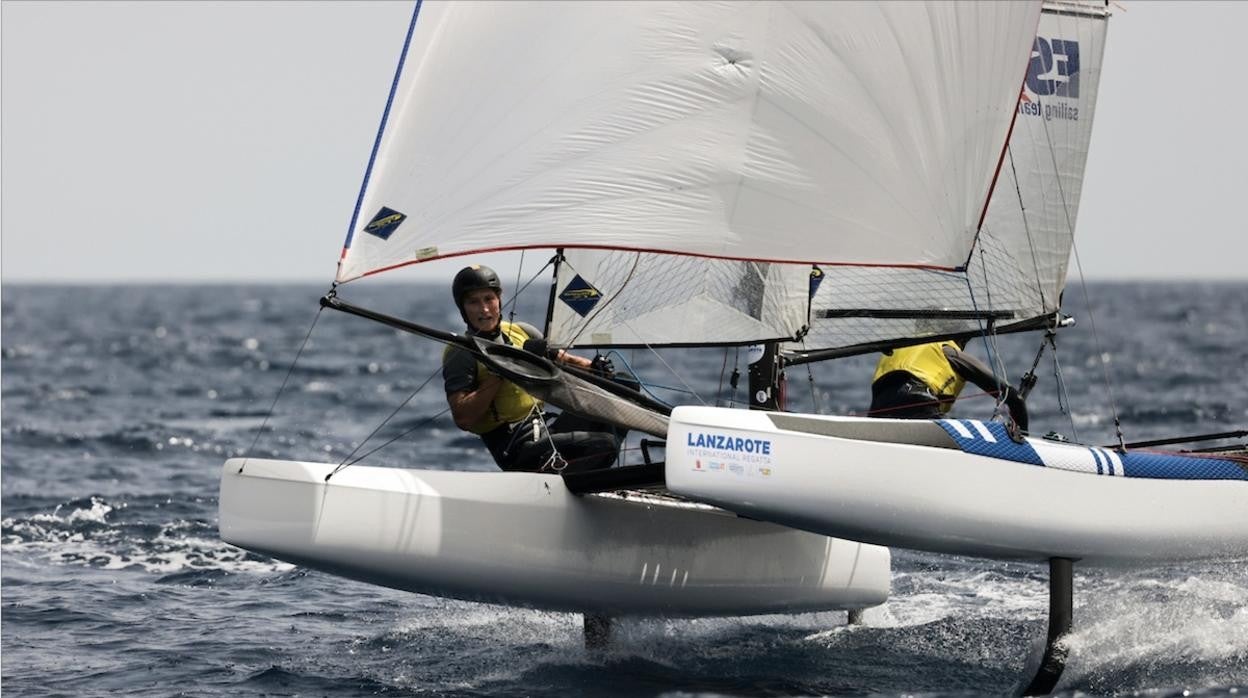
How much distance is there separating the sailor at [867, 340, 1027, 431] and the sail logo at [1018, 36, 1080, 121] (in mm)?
1178

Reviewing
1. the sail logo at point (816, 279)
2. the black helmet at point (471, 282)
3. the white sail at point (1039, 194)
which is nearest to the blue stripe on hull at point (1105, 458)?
the white sail at point (1039, 194)

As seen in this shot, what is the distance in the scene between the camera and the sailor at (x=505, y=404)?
21.4 feet

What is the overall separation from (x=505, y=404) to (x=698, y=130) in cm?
138

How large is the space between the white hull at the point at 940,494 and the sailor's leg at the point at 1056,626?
7 cm

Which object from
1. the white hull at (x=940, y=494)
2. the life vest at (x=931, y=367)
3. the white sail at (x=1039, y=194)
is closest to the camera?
the white hull at (x=940, y=494)

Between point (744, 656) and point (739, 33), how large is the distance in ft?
8.17

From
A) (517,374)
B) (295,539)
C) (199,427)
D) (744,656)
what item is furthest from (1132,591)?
(199,427)

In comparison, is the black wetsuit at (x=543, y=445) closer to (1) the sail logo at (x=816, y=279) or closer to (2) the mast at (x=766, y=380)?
(2) the mast at (x=766, y=380)

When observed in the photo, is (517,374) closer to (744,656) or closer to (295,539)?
(295,539)

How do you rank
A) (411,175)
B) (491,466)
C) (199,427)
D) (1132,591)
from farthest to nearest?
1. (199,427)
2. (491,466)
3. (1132,591)
4. (411,175)

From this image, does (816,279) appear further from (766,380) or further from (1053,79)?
(1053,79)

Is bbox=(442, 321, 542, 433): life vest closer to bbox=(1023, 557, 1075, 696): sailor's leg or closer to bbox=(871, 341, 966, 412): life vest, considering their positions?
bbox=(871, 341, 966, 412): life vest

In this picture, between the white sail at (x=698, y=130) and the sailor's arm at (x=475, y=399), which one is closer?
the white sail at (x=698, y=130)

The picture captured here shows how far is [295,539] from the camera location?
625cm
